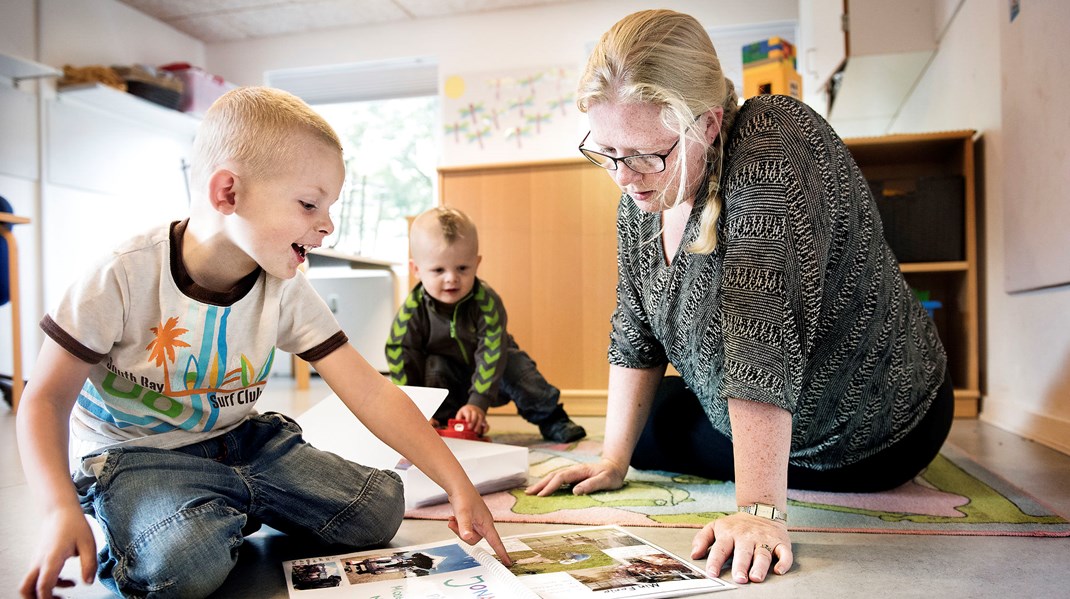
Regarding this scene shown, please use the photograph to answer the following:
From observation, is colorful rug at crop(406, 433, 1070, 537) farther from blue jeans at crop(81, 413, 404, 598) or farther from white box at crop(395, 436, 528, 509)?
blue jeans at crop(81, 413, 404, 598)

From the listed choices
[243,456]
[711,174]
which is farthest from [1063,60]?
[243,456]

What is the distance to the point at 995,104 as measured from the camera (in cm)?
200

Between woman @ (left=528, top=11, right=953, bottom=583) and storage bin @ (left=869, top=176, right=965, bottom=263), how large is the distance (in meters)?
1.18

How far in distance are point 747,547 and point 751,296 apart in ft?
0.87

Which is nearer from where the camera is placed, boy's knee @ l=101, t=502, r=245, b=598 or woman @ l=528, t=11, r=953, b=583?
boy's knee @ l=101, t=502, r=245, b=598

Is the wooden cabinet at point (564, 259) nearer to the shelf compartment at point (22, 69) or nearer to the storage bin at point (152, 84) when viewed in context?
the shelf compartment at point (22, 69)

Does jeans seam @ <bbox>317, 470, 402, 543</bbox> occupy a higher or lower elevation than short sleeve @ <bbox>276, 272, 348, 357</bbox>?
lower

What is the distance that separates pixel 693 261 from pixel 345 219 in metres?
3.84

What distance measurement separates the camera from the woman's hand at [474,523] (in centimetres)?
81

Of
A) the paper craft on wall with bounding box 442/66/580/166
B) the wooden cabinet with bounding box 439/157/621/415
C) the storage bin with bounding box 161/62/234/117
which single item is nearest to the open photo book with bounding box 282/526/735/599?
the wooden cabinet with bounding box 439/157/621/415

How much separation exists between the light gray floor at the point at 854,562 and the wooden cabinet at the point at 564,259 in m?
1.22

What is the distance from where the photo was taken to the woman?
32.7 inches

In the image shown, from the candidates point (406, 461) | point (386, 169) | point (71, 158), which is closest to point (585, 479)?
point (406, 461)

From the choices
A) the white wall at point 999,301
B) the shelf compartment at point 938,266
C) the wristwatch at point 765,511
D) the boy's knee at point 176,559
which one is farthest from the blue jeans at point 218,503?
the shelf compartment at point 938,266
